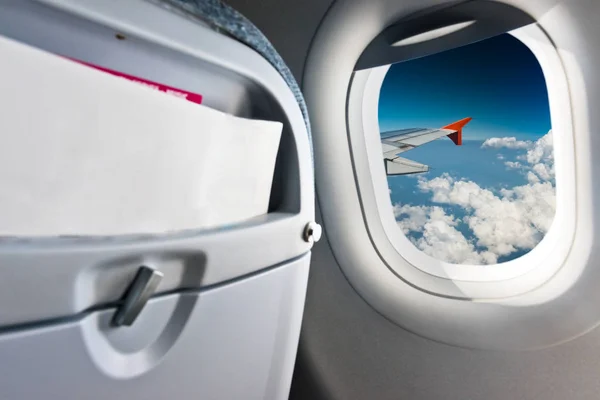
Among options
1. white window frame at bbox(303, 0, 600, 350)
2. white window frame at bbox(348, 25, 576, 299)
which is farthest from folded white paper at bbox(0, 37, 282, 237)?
white window frame at bbox(348, 25, 576, 299)

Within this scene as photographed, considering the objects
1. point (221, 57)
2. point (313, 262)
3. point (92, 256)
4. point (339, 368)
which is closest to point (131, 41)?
point (221, 57)

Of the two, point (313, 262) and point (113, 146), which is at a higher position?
point (113, 146)

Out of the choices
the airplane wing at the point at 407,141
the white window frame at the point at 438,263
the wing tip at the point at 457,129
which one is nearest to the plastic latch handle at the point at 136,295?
the white window frame at the point at 438,263

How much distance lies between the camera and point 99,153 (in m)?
0.40

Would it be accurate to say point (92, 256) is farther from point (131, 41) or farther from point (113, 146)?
point (131, 41)

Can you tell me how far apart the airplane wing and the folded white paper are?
0.92 meters

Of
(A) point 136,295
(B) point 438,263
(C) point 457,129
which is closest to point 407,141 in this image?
(C) point 457,129

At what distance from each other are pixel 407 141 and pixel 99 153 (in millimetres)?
1368

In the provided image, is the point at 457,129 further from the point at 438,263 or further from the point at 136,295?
the point at 136,295

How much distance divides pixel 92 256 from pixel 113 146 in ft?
0.32

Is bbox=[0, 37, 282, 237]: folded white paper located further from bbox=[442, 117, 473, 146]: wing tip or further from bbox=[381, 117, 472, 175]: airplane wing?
bbox=[442, 117, 473, 146]: wing tip

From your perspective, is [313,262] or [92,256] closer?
[92,256]

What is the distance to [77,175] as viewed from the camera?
1.26 feet

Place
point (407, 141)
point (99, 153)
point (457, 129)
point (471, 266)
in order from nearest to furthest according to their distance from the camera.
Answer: point (99, 153) → point (471, 266) → point (407, 141) → point (457, 129)
